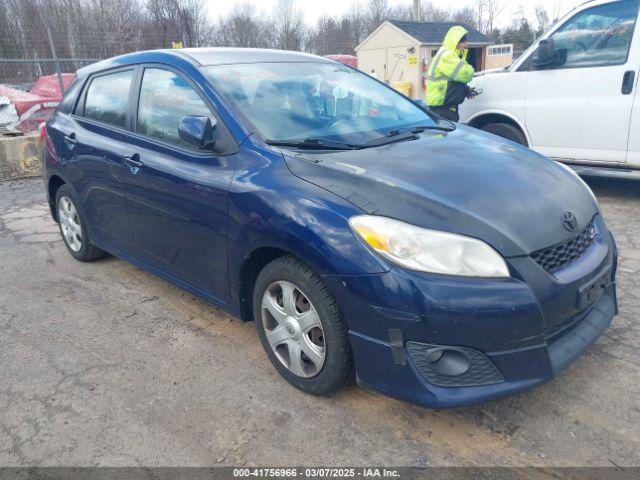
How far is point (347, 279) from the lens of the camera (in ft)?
7.50

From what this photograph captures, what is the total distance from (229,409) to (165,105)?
75.2 inches

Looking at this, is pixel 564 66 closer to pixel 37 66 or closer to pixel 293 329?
pixel 293 329

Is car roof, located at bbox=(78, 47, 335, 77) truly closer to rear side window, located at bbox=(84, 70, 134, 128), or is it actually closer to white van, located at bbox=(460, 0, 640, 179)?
rear side window, located at bbox=(84, 70, 134, 128)

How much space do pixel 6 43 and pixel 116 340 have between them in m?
13.4

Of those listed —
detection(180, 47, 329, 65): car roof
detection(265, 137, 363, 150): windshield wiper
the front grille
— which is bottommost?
the front grille

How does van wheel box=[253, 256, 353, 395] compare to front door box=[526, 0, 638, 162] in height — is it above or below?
below

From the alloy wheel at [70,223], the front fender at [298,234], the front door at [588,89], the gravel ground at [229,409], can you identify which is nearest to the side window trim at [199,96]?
the front fender at [298,234]

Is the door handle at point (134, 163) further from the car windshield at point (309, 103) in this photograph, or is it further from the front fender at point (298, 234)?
the front fender at point (298, 234)

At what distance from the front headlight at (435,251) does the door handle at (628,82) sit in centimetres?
401

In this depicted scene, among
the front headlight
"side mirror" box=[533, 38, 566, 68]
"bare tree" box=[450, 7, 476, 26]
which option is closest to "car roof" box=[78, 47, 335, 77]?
the front headlight

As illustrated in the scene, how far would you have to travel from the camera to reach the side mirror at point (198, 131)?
288cm

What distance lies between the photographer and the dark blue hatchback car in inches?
87.1

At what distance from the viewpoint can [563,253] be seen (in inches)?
95.5

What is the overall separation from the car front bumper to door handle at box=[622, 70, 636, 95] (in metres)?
3.73
